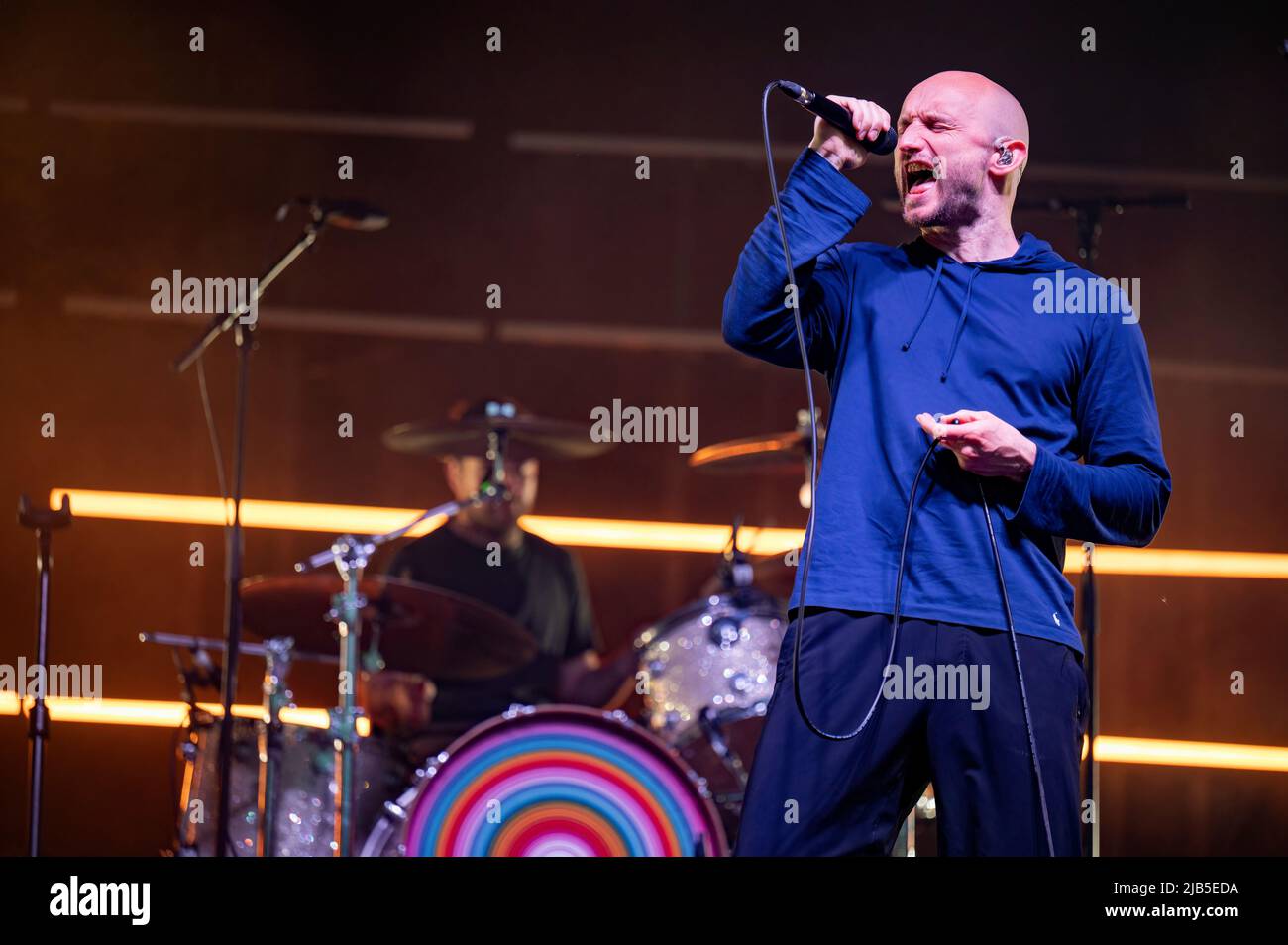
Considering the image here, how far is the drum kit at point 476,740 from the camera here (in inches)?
149

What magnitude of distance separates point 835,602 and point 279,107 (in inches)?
148

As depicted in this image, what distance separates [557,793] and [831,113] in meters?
2.25

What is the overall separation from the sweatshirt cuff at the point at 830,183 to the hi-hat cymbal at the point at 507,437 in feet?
8.03

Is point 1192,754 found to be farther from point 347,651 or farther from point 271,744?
point 271,744

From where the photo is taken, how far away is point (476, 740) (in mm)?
3779

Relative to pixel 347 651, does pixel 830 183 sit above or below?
above

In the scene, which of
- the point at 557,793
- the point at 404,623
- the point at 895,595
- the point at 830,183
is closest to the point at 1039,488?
the point at 895,595

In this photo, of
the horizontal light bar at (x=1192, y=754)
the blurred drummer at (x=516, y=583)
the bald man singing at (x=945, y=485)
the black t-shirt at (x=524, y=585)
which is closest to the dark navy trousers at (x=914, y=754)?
the bald man singing at (x=945, y=485)

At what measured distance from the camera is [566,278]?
17.4ft

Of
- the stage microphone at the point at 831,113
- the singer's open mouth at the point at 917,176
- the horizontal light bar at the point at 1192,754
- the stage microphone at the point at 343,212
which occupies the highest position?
the stage microphone at the point at 343,212

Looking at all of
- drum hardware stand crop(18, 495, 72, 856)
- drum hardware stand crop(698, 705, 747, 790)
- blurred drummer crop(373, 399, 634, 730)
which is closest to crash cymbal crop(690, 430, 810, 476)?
blurred drummer crop(373, 399, 634, 730)

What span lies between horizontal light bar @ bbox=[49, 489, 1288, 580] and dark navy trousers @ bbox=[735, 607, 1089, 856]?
305 cm

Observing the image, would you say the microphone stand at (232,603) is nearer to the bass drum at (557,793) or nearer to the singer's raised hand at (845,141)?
the bass drum at (557,793)

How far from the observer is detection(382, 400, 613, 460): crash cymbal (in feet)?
14.8
